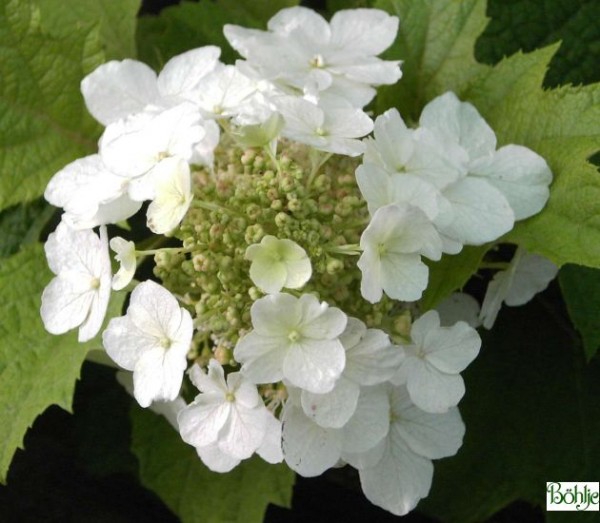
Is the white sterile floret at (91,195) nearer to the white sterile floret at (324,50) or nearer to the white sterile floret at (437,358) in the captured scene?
the white sterile floret at (324,50)

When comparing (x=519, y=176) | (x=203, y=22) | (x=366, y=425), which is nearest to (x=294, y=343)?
(x=366, y=425)

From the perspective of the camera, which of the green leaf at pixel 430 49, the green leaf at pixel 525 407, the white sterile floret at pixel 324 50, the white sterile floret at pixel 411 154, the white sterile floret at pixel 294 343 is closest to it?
the white sterile floret at pixel 294 343

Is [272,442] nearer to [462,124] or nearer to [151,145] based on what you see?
[151,145]

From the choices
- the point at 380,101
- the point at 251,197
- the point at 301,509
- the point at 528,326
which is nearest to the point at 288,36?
the point at 380,101

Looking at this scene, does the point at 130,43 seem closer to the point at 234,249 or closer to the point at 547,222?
the point at 234,249

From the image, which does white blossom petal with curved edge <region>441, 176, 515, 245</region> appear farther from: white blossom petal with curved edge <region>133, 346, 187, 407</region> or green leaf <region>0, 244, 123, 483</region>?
green leaf <region>0, 244, 123, 483</region>

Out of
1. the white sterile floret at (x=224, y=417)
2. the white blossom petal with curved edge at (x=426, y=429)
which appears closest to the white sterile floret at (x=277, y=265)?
the white sterile floret at (x=224, y=417)

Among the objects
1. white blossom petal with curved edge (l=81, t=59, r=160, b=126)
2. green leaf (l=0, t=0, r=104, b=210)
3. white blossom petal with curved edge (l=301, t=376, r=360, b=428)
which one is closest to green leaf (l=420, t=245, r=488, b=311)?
white blossom petal with curved edge (l=301, t=376, r=360, b=428)
